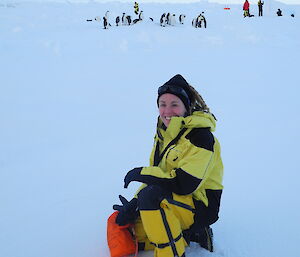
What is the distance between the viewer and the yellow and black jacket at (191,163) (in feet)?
5.26

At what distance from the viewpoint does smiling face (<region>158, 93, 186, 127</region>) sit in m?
1.82

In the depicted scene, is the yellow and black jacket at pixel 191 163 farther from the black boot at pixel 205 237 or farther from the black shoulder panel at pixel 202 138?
the black boot at pixel 205 237

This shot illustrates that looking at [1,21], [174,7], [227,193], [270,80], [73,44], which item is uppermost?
[174,7]

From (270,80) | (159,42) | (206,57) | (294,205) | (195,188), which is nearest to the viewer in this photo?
(195,188)

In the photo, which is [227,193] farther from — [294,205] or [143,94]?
[143,94]

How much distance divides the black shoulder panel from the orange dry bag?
720 mm

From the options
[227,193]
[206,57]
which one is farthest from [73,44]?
[227,193]

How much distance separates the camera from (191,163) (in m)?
1.60

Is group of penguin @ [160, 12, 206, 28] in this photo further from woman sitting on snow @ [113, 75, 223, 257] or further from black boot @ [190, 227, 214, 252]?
black boot @ [190, 227, 214, 252]

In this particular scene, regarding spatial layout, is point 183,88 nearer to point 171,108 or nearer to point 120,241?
point 171,108

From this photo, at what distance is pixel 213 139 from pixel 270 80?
219 inches

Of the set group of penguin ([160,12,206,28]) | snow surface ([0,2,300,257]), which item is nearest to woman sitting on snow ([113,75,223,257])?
snow surface ([0,2,300,257])

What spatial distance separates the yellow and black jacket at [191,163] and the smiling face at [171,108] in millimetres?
65

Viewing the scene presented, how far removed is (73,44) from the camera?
10.1 meters
